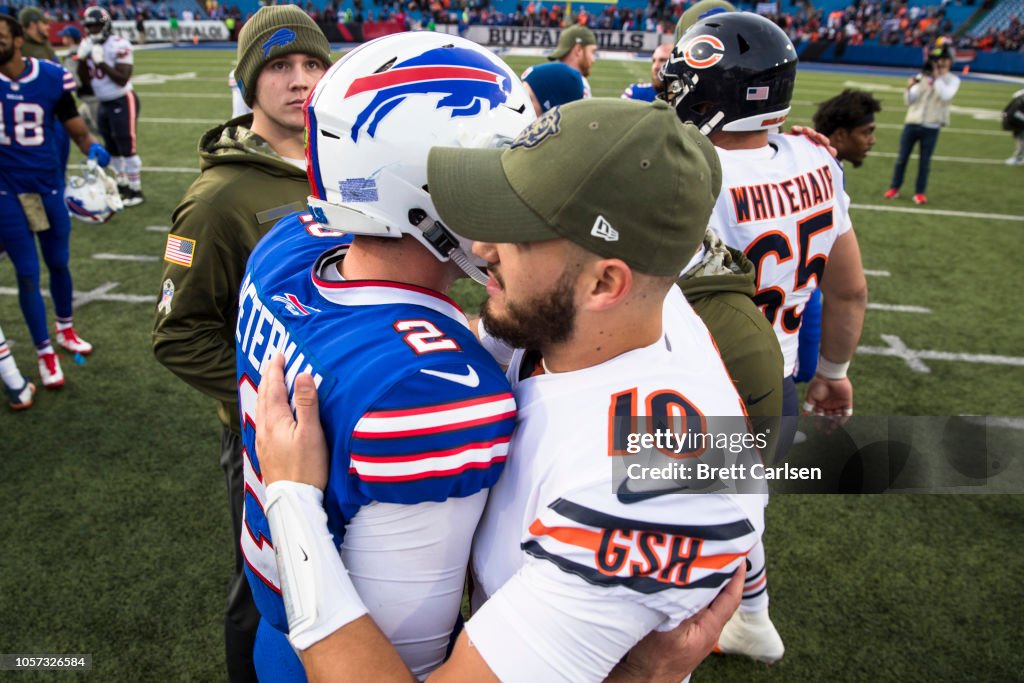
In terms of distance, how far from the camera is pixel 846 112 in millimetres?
4293

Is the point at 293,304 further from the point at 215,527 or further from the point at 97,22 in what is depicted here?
the point at 97,22

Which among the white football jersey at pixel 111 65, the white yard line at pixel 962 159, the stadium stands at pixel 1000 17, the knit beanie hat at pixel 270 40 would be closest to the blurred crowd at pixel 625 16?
the stadium stands at pixel 1000 17

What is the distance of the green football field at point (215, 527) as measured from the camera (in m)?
3.05

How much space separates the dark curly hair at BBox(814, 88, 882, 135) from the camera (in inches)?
168

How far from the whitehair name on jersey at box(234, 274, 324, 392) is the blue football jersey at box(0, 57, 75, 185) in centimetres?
403

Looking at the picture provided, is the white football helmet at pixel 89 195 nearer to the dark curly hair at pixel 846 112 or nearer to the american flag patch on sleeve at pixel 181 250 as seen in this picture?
the american flag patch on sleeve at pixel 181 250

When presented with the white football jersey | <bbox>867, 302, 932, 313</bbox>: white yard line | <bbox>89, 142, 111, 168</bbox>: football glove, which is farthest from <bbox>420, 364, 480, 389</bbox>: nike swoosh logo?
the white football jersey

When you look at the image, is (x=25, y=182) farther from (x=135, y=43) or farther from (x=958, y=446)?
(x=135, y=43)

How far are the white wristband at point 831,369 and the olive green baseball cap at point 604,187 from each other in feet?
7.44

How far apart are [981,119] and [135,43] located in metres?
29.9

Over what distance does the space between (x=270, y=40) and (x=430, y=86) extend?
1.75 meters

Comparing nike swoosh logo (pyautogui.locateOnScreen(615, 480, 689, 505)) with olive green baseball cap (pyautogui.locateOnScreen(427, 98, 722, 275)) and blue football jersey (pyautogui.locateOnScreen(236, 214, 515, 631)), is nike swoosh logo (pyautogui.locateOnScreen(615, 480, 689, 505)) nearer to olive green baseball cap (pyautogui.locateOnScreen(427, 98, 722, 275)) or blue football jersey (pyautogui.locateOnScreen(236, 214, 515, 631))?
blue football jersey (pyautogui.locateOnScreen(236, 214, 515, 631))

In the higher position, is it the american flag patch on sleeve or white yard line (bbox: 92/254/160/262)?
the american flag patch on sleeve

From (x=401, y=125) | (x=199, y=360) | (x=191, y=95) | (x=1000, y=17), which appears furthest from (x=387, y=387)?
(x=1000, y=17)
